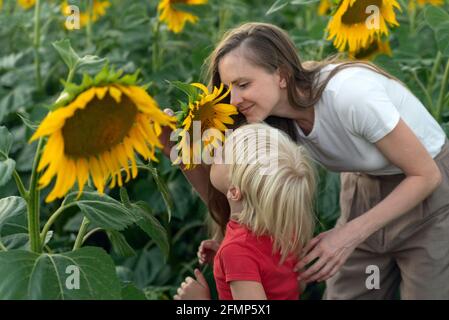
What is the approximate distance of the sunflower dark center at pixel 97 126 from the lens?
1.15 m

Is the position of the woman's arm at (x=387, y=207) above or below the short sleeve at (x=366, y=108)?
below

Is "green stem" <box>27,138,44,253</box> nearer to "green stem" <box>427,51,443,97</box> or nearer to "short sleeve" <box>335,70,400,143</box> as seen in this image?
"short sleeve" <box>335,70,400,143</box>

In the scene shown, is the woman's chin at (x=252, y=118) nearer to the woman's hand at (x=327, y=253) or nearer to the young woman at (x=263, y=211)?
the young woman at (x=263, y=211)

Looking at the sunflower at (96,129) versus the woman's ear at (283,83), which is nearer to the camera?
the sunflower at (96,129)

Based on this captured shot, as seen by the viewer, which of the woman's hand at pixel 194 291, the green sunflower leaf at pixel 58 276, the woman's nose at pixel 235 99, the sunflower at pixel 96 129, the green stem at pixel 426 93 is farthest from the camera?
the green stem at pixel 426 93

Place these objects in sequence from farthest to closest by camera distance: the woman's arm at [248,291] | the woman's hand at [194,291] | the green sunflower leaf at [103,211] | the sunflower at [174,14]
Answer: the sunflower at [174,14] → the woman's hand at [194,291] → the woman's arm at [248,291] → the green sunflower leaf at [103,211]

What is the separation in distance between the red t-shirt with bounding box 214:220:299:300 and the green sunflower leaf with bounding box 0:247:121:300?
25 centimetres

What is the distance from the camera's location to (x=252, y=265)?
1.48 metres

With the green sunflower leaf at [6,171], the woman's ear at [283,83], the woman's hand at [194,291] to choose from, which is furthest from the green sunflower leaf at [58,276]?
the woman's ear at [283,83]

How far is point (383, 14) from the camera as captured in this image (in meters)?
1.93

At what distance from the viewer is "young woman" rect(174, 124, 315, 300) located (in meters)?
1.47

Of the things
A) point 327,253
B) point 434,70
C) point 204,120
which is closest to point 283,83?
point 204,120

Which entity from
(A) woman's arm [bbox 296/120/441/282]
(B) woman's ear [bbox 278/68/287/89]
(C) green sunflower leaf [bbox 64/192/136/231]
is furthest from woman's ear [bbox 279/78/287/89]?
(C) green sunflower leaf [bbox 64/192/136/231]

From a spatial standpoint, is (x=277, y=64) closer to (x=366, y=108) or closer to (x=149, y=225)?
(x=366, y=108)
